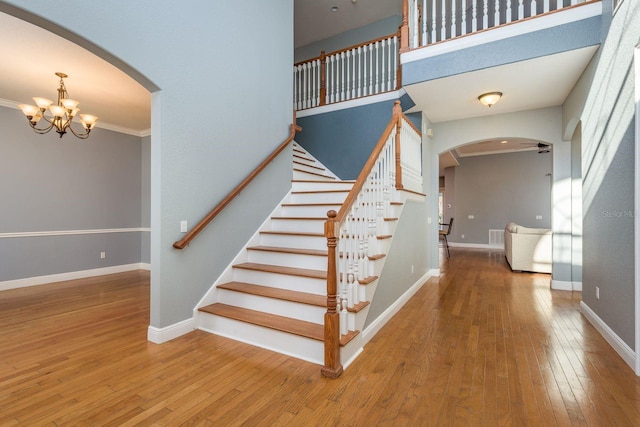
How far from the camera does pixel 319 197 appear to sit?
4.25m

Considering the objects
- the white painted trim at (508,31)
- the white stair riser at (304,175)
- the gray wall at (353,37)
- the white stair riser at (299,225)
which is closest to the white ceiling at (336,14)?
the gray wall at (353,37)

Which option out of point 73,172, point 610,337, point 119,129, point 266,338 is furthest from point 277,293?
point 119,129

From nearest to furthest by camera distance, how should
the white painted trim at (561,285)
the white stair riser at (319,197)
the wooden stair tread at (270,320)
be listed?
the wooden stair tread at (270,320), the white stair riser at (319,197), the white painted trim at (561,285)

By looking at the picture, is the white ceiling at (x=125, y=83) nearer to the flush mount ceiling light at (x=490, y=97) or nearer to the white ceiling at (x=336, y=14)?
the flush mount ceiling light at (x=490, y=97)

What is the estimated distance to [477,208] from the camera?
10.2 m

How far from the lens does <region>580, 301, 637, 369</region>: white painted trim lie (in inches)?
91.6

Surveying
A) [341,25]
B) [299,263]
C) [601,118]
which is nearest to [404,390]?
[299,263]

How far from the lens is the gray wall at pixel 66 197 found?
14.8 ft

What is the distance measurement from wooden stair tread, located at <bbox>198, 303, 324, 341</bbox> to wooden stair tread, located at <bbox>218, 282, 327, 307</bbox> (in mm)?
169

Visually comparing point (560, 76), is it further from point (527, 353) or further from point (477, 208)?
point (477, 208)

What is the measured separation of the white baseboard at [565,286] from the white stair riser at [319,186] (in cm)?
355

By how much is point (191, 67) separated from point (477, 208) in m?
9.90

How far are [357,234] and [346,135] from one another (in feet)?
11.7

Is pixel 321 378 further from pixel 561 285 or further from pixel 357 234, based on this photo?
pixel 561 285
